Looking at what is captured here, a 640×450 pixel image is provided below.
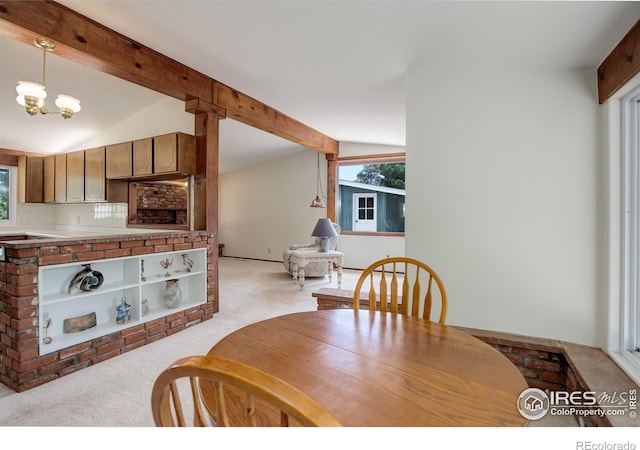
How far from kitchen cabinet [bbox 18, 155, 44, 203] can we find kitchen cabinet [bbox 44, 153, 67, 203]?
81 mm

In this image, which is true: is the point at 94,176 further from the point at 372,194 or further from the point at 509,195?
the point at 509,195

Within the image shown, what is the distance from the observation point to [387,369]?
0.97 m

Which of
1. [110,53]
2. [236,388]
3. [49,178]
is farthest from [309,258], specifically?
[49,178]

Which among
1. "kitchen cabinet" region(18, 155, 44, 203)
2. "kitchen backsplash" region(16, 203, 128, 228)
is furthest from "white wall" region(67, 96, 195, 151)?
"kitchen cabinet" region(18, 155, 44, 203)

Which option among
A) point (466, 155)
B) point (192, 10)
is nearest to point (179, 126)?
point (192, 10)

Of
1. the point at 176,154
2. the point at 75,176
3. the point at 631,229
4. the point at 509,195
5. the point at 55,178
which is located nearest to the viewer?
the point at 631,229

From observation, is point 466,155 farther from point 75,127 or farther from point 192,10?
point 75,127

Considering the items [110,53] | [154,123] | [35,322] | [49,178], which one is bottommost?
[35,322]

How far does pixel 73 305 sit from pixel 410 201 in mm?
2788

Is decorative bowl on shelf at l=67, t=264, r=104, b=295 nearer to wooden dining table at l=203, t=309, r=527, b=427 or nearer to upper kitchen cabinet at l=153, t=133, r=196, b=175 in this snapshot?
upper kitchen cabinet at l=153, t=133, r=196, b=175

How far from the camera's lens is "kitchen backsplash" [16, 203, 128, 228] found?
470 centimetres

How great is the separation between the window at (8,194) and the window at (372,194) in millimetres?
5706

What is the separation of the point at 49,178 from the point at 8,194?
760mm

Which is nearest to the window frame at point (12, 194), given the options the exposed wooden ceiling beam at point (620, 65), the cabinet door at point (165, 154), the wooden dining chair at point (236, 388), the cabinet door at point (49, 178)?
the cabinet door at point (49, 178)
